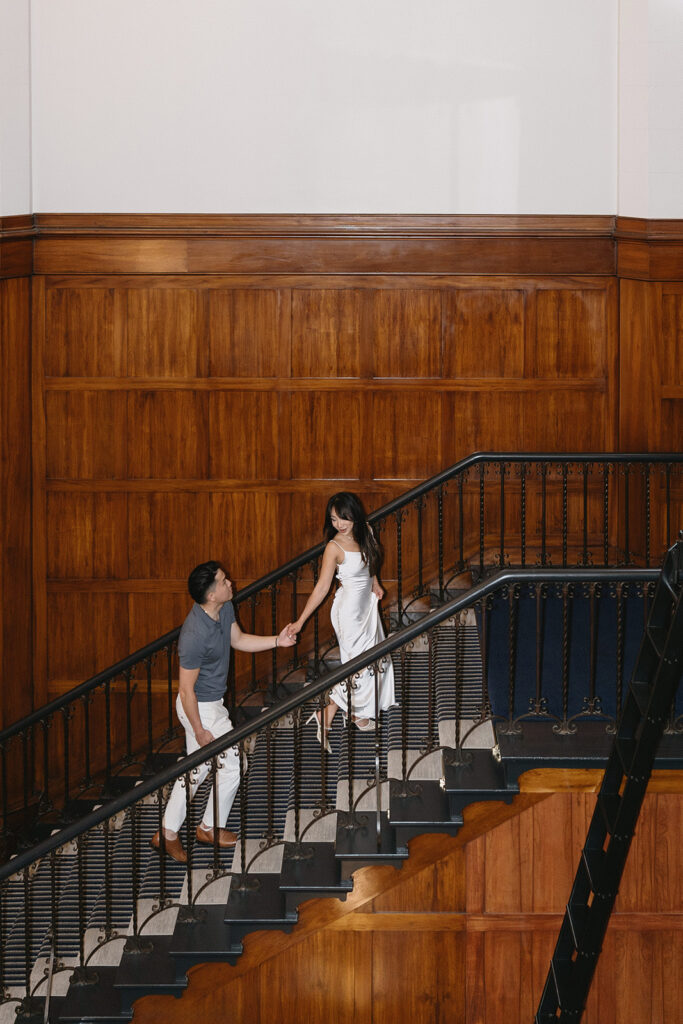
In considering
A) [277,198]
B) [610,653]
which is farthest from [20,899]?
[277,198]

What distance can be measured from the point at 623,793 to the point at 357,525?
2565mm

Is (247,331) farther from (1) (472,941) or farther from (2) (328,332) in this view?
(1) (472,941)

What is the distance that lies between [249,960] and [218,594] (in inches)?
69.4

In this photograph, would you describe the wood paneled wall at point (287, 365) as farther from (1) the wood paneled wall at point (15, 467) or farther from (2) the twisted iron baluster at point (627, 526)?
(2) the twisted iron baluster at point (627, 526)

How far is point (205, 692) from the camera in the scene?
241 inches

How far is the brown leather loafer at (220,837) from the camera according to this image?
19.8ft

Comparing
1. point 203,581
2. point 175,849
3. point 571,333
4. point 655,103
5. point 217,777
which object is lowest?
point 175,849

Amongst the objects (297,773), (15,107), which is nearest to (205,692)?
(297,773)

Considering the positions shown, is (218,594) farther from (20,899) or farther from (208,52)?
(208,52)

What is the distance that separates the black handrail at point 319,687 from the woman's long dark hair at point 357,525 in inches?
44.0

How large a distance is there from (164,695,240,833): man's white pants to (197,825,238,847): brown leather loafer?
0.11ft

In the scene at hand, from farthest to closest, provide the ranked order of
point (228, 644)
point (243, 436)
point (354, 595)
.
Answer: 1. point (243, 436)
2. point (354, 595)
3. point (228, 644)

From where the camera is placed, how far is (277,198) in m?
8.70

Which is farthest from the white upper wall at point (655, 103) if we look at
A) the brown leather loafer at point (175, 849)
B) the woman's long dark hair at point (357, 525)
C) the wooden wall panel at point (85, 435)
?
the brown leather loafer at point (175, 849)
